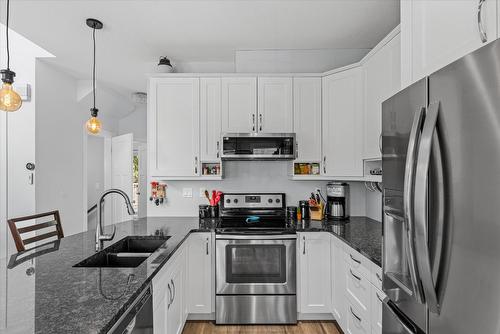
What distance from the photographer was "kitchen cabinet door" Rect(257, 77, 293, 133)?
2893 mm

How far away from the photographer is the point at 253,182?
3156mm

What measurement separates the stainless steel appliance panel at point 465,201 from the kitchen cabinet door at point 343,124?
1.81m

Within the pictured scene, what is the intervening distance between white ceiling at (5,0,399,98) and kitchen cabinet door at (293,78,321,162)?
488mm

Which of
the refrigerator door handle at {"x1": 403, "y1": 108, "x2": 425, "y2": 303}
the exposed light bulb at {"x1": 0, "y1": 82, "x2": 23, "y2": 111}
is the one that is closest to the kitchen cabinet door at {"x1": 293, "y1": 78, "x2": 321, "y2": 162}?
the refrigerator door handle at {"x1": 403, "y1": 108, "x2": 425, "y2": 303}

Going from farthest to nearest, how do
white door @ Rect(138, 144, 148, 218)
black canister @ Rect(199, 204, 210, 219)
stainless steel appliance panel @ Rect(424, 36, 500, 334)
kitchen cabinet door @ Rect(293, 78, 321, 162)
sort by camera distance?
white door @ Rect(138, 144, 148, 218) < black canister @ Rect(199, 204, 210, 219) < kitchen cabinet door @ Rect(293, 78, 321, 162) < stainless steel appliance panel @ Rect(424, 36, 500, 334)

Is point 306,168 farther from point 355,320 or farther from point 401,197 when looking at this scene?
point 401,197

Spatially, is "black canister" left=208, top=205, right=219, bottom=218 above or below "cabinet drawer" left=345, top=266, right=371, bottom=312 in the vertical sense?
above

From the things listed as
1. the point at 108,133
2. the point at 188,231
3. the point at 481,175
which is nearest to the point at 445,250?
the point at 481,175

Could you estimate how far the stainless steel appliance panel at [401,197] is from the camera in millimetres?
876

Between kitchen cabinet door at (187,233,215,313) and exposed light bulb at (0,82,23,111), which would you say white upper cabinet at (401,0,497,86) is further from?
exposed light bulb at (0,82,23,111)

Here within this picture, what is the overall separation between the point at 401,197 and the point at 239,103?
2113mm

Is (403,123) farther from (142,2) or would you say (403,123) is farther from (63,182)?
(63,182)

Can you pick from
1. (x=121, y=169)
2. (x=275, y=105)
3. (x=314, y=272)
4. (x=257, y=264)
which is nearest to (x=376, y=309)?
(x=314, y=272)

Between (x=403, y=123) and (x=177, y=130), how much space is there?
7.51 feet
